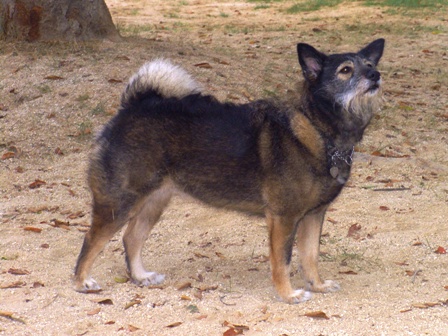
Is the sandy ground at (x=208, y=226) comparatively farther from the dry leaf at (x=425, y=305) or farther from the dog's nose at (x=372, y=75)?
the dog's nose at (x=372, y=75)

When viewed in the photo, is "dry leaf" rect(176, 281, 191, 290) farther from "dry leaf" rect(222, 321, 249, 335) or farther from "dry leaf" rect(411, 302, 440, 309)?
"dry leaf" rect(411, 302, 440, 309)

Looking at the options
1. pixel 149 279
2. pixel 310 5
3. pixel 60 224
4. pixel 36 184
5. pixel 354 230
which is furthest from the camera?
pixel 310 5

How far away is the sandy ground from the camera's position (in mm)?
5152

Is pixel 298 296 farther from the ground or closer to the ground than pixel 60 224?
farther from the ground

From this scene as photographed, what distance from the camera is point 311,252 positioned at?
574 cm

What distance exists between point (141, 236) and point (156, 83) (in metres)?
1.21

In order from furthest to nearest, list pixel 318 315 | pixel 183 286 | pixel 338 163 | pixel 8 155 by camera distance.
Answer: pixel 8 155 → pixel 183 286 → pixel 338 163 → pixel 318 315

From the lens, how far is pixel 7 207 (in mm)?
7570

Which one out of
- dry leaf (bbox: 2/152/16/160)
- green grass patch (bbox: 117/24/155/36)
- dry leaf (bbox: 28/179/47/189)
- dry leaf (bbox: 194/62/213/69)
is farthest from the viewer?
green grass patch (bbox: 117/24/155/36)

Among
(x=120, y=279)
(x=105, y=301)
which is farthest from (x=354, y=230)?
(x=105, y=301)

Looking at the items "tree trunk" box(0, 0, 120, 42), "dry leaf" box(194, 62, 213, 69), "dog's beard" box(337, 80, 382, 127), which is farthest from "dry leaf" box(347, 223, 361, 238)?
"tree trunk" box(0, 0, 120, 42)

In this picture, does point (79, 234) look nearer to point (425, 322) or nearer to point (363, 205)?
point (363, 205)

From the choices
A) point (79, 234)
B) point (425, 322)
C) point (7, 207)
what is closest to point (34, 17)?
point (7, 207)

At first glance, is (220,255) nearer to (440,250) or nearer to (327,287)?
(327,287)
